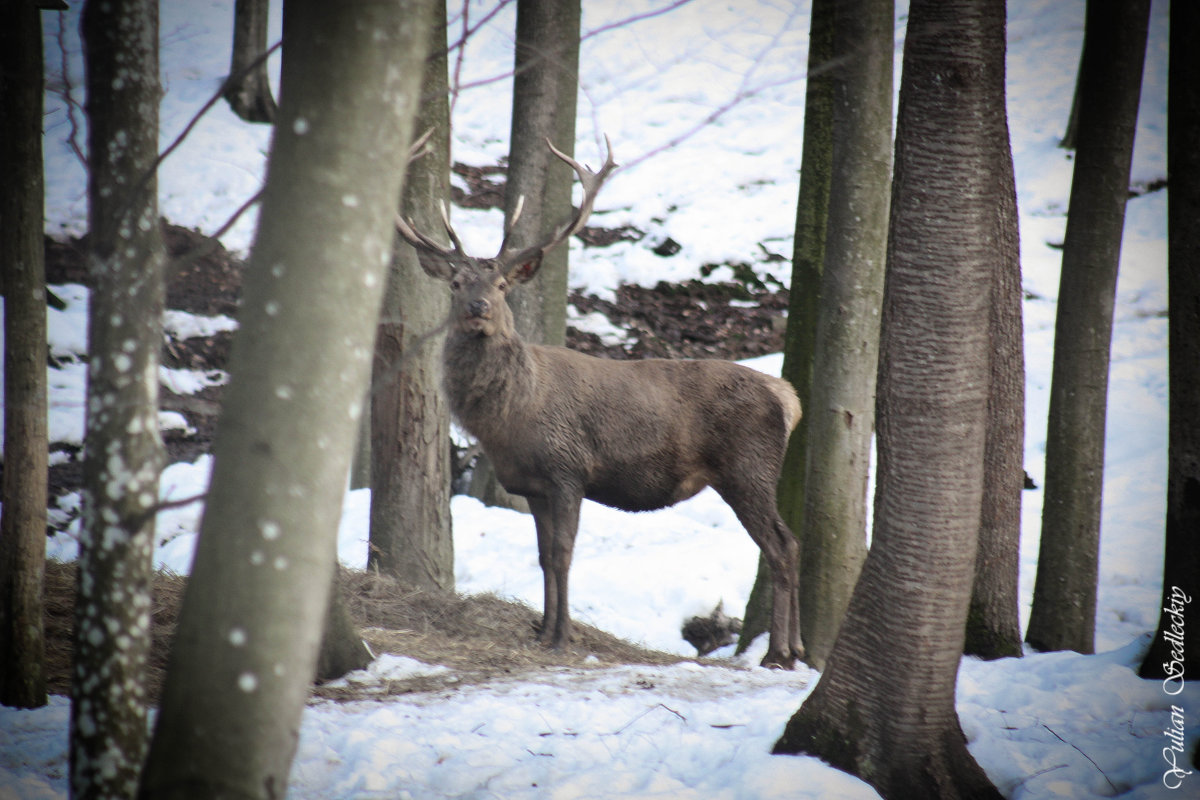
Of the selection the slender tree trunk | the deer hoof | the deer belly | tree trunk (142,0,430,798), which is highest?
the slender tree trunk

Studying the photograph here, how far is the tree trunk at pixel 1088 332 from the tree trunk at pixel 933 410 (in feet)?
9.76

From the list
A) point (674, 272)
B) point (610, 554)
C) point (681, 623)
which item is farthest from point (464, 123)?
point (681, 623)

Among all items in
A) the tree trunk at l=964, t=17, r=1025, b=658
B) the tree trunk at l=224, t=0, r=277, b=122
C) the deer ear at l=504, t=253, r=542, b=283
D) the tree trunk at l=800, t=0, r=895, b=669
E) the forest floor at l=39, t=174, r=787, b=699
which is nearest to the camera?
the forest floor at l=39, t=174, r=787, b=699

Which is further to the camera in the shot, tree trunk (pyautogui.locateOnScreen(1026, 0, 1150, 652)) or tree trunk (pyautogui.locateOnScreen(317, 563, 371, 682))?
tree trunk (pyautogui.locateOnScreen(1026, 0, 1150, 652))

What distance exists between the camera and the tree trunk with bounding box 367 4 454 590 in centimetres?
618

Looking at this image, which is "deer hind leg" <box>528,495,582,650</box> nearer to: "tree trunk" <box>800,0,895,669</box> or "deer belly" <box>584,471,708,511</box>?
"deer belly" <box>584,471,708,511</box>

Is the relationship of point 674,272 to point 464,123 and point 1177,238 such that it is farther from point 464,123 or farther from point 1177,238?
point 1177,238

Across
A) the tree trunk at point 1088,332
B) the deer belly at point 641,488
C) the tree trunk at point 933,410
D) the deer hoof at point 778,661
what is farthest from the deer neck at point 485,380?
the tree trunk at point 1088,332

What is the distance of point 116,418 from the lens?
2.24 meters

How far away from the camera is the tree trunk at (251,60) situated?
15.6m

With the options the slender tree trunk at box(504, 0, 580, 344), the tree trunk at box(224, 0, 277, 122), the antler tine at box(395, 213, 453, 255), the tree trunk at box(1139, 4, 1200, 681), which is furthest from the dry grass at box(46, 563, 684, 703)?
the tree trunk at box(224, 0, 277, 122)

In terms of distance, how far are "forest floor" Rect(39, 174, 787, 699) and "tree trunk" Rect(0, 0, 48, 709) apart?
0.31 metres

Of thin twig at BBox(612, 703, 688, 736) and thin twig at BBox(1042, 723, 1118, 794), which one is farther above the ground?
thin twig at BBox(1042, 723, 1118, 794)

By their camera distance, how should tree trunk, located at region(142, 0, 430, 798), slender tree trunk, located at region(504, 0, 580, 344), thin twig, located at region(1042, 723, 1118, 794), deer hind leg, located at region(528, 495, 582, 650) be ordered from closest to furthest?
tree trunk, located at region(142, 0, 430, 798) → thin twig, located at region(1042, 723, 1118, 794) → deer hind leg, located at region(528, 495, 582, 650) → slender tree trunk, located at region(504, 0, 580, 344)
